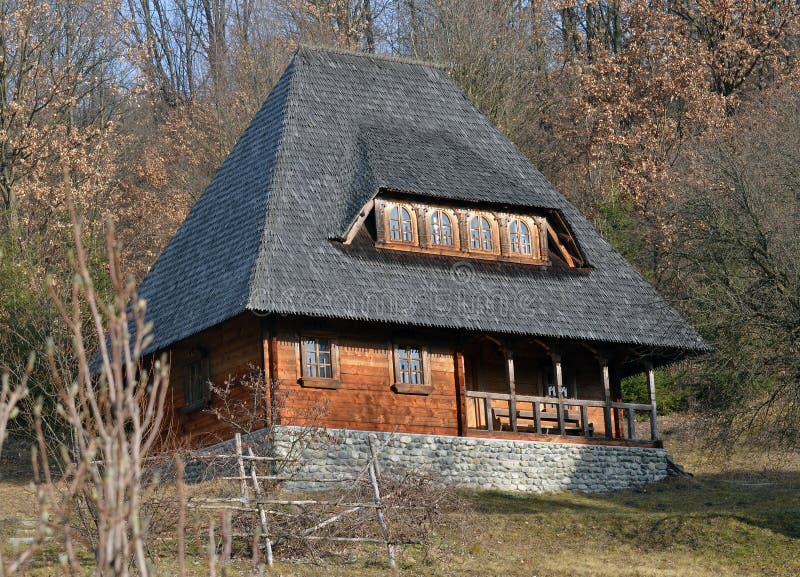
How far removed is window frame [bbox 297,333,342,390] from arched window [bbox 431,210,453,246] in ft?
11.6

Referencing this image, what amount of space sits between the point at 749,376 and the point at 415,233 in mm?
7404

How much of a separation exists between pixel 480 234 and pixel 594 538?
824 centimetres

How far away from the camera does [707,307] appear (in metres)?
23.3

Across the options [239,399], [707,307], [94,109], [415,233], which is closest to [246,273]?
[239,399]

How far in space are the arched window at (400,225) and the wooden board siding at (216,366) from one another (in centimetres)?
369

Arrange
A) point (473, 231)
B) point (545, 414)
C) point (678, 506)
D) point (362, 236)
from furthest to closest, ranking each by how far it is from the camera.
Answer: point (473, 231) < point (545, 414) < point (362, 236) < point (678, 506)

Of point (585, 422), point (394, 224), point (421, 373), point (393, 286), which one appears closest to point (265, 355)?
point (393, 286)

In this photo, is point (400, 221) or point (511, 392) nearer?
point (511, 392)

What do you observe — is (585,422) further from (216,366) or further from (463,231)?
(216,366)

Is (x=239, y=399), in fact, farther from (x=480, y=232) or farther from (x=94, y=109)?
(x=94, y=109)

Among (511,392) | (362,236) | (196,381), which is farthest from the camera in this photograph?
(511,392)

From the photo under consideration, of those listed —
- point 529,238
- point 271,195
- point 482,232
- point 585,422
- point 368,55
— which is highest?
point 368,55

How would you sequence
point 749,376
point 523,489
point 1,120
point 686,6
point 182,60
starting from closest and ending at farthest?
point 749,376, point 523,489, point 1,120, point 686,6, point 182,60

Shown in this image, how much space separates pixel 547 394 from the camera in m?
28.3
